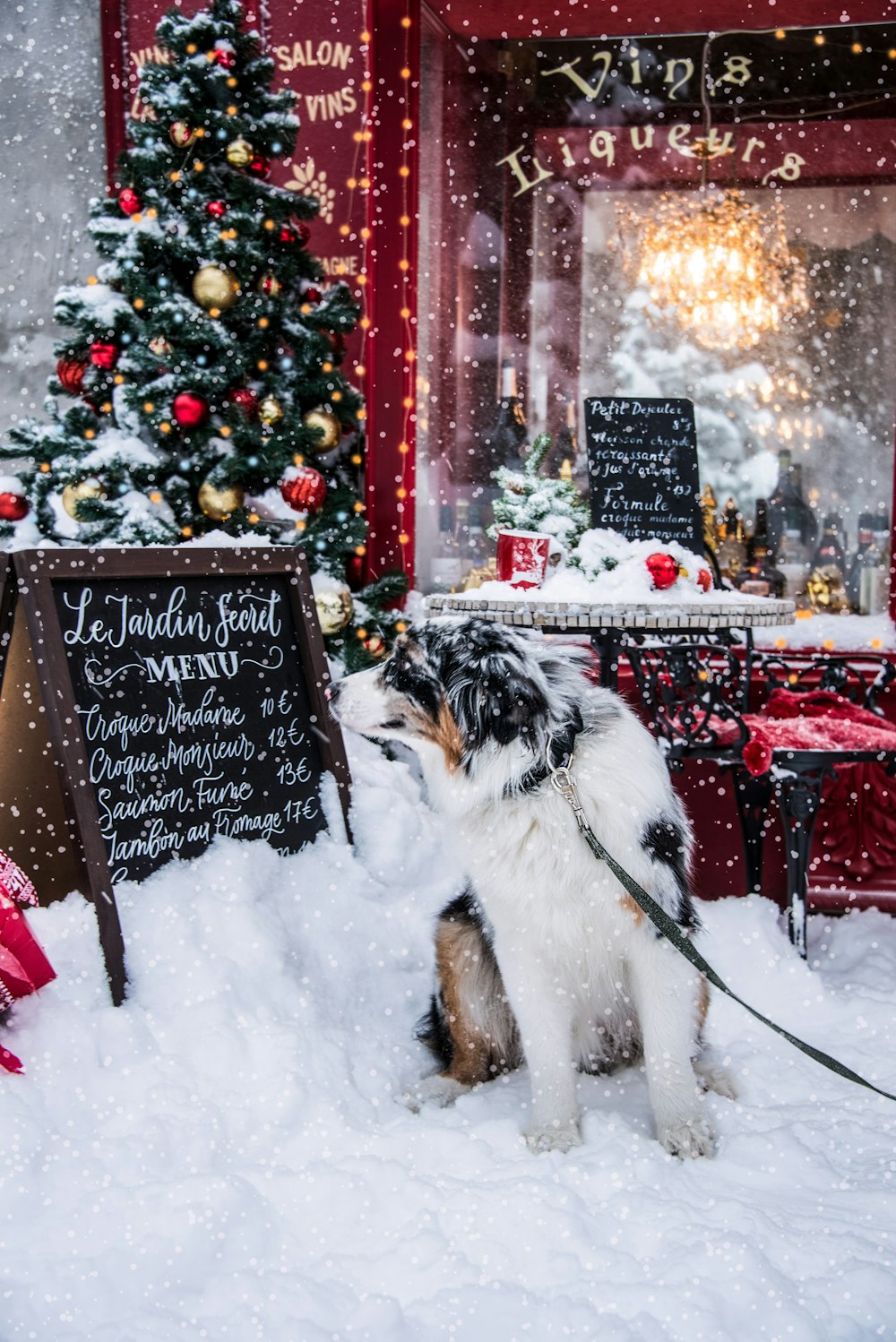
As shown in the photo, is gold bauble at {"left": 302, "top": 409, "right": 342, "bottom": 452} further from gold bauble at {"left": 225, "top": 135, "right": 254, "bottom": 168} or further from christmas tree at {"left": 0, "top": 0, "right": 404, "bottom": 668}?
gold bauble at {"left": 225, "top": 135, "right": 254, "bottom": 168}

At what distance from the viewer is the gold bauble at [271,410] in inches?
173

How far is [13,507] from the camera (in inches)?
171

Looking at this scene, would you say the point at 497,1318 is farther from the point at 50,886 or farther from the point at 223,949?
the point at 50,886

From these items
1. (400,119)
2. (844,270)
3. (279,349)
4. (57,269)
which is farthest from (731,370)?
(57,269)

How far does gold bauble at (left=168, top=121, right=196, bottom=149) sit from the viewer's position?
428cm

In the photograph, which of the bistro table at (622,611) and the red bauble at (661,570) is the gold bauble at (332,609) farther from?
the red bauble at (661,570)

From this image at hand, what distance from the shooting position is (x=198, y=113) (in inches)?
169

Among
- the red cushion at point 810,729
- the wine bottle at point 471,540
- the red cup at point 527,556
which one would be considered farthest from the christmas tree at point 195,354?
the red cushion at point 810,729

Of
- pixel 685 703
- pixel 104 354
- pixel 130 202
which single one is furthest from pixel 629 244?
pixel 685 703

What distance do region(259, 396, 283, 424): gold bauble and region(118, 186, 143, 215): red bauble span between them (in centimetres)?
93

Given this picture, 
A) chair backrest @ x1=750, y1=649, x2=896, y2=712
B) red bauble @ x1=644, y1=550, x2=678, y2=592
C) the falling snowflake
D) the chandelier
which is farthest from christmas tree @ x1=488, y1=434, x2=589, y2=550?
A: the falling snowflake

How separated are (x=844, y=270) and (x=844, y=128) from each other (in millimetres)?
689

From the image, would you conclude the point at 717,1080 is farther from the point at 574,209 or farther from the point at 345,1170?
the point at 574,209

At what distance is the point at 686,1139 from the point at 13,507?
11.7ft
